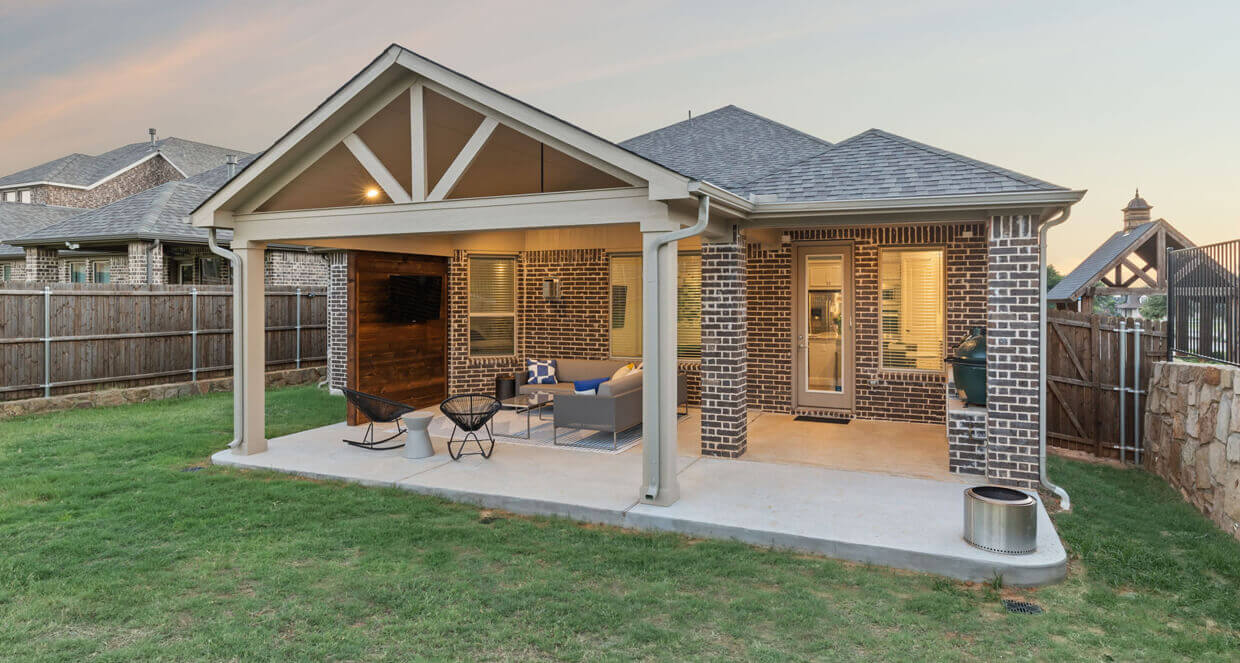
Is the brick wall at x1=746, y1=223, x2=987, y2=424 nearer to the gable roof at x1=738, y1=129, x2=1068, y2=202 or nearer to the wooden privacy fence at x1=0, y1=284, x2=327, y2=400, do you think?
the gable roof at x1=738, y1=129, x2=1068, y2=202

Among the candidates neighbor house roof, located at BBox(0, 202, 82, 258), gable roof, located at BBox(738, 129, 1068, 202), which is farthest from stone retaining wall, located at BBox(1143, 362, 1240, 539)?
neighbor house roof, located at BBox(0, 202, 82, 258)

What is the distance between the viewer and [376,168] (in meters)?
6.59

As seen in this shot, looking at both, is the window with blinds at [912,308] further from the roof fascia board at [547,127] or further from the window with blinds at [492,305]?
the window with blinds at [492,305]

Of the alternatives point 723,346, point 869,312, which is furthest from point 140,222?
point 869,312

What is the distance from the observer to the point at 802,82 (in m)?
15.9

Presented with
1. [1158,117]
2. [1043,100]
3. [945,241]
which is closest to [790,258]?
[945,241]

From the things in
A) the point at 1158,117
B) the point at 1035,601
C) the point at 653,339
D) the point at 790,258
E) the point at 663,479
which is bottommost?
the point at 1035,601

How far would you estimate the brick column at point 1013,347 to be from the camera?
6.24m

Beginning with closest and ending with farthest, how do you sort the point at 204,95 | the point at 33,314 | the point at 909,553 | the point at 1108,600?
the point at 1108,600, the point at 909,553, the point at 33,314, the point at 204,95

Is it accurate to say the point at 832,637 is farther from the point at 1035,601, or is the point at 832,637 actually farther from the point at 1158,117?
the point at 1158,117

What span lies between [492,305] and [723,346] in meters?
5.24

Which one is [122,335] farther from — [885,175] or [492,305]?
[885,175]

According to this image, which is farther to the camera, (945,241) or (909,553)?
(945,241)

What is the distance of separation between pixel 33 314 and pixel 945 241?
13.5 meters
